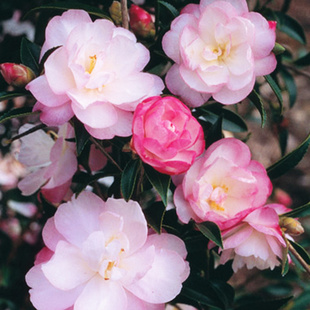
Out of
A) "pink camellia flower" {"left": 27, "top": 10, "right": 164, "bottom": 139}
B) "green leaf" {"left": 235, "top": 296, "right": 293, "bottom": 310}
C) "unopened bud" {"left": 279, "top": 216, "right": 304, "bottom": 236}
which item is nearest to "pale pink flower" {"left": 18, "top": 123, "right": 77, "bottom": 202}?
"pink camellia flower" {"left": 27, "top": 10, "right": 164, "bottom": 139}

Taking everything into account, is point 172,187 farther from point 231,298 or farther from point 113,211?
point 231,298

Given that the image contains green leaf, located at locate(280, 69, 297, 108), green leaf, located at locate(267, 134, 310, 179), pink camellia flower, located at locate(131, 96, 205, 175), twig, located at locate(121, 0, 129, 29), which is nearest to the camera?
pink camellia flower, located at locate(131, 96, 205, 175)

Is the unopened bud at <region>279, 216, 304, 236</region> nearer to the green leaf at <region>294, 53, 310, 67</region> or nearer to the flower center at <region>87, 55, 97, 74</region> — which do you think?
the flower center at <region>87, 55, 97, 74</region>

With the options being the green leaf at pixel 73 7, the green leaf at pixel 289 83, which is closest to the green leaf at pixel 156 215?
the green leaf at pixel 73 7

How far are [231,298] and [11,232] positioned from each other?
1.24 meters

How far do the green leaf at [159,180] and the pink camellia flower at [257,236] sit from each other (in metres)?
0.13

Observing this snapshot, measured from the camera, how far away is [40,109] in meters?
0.76

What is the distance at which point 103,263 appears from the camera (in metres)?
0.75

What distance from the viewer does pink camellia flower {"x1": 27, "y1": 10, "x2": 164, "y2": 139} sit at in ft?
2.41

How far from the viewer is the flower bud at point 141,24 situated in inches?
34.4

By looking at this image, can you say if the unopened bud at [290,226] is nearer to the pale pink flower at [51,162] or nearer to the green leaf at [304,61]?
the pale pink flower at [51,162]

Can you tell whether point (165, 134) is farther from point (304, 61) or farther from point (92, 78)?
point (304, 61)

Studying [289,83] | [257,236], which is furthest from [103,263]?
[289,83]

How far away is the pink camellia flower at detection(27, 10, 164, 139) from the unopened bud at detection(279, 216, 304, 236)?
1.05 feet
